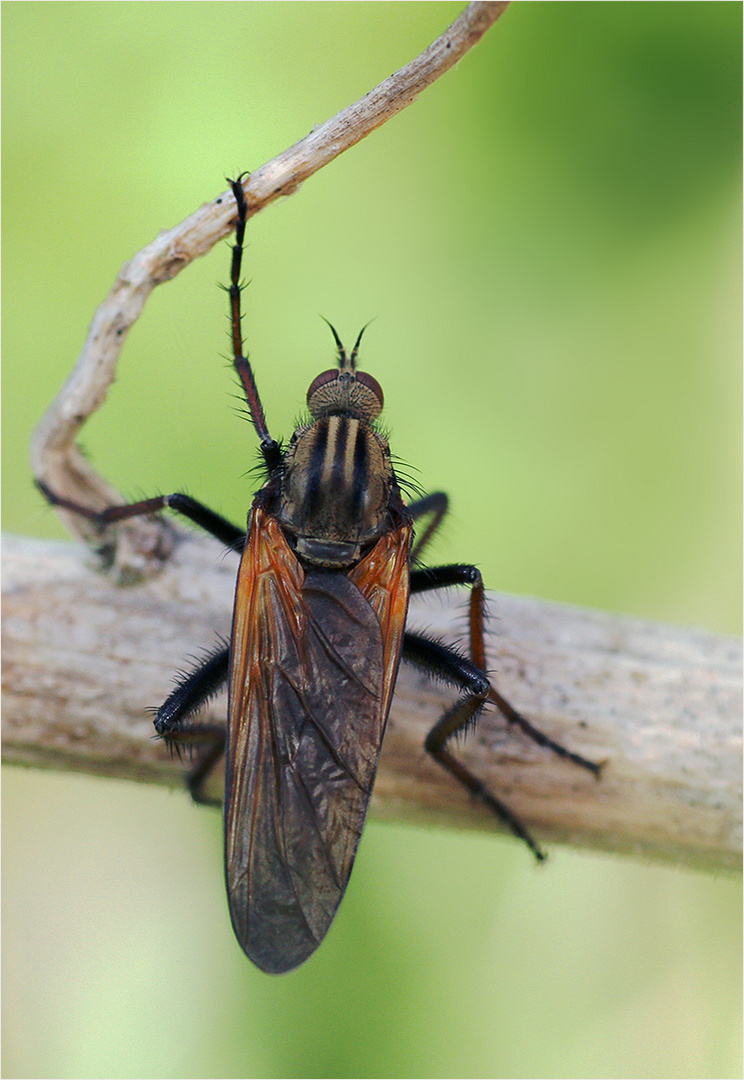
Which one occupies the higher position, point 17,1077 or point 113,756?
point 113,756

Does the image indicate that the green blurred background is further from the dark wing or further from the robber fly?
the dark wing

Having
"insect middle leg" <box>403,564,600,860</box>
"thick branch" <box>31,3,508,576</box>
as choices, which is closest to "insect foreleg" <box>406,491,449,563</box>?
"insect middle leg" <box>403,564,600,860</box>

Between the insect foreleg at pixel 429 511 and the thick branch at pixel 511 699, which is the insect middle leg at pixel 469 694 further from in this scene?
the insect foreleg at pixel 429 511

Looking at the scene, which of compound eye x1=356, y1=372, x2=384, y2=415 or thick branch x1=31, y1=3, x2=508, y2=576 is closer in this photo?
thick branch x1=31, y1=3, x2=508, y2=576

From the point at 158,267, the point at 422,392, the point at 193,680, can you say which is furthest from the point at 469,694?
the point at 422,392

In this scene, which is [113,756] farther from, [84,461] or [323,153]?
[323,153]

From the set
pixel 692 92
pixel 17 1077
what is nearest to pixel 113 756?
pixel 17 1077
